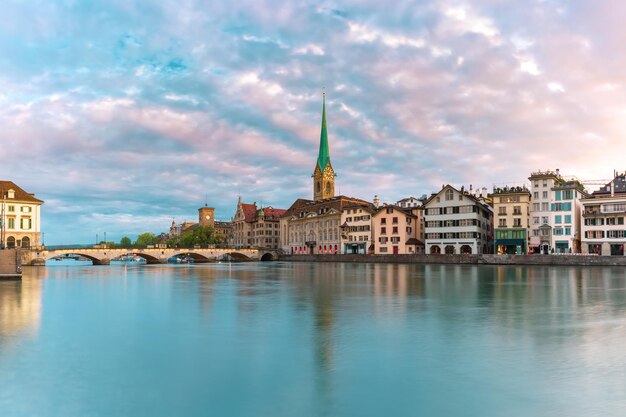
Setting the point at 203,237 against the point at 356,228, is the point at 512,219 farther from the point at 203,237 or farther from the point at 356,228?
the point at 203,237

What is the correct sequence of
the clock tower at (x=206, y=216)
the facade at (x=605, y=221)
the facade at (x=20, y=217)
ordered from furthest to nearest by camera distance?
the clock tower at (x=206, y=216)
the facade at (x=20, y=217)
the facade at (x=605, y=221)

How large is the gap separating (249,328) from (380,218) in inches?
3468

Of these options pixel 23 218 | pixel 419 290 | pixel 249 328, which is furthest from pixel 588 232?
pixel 23 218

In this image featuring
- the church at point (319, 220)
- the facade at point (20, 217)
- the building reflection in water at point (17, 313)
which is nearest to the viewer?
the building reflection in water at point (17, 313)

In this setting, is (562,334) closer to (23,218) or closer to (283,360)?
(283,360)

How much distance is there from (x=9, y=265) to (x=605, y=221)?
83783 mm

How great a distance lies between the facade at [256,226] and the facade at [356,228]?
1615 inches

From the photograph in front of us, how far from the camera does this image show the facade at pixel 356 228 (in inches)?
4461

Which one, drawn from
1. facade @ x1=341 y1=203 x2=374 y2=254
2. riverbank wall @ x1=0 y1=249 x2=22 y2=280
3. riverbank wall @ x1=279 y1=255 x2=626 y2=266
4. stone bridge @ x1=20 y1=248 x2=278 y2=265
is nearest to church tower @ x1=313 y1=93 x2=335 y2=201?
stone bridge @ x1=20 y1=248 x2=278 y2=265

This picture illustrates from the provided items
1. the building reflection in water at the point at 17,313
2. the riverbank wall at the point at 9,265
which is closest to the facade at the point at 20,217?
the riverbank wall at the point at 9,265

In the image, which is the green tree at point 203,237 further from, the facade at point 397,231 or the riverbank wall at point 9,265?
the riverbank wall at point 9,265

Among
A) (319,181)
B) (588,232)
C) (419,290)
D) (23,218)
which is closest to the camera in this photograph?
(419,290)

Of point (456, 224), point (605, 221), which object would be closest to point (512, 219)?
point (456, 224)

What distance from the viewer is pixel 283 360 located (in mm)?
15555
